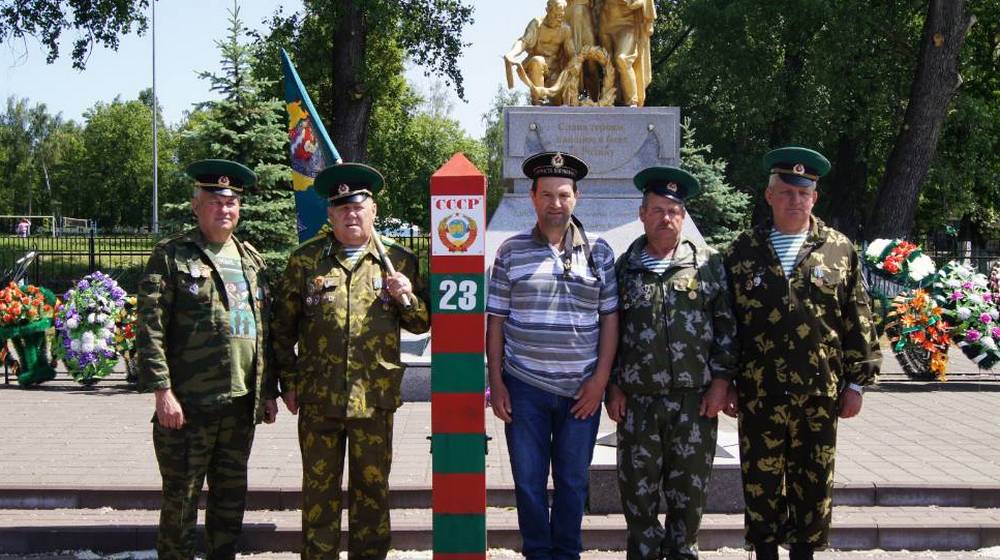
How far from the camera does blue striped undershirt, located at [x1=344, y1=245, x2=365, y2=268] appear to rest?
4141 mm

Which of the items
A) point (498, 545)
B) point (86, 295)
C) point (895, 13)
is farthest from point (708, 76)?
point (498, 545)

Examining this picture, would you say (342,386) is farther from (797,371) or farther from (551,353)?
(797,371)

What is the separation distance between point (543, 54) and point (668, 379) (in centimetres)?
643

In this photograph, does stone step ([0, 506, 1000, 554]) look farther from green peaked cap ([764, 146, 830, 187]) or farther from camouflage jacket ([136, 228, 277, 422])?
green peaked cap ([764, 146, 830, 187])

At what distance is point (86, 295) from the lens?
9.82 m

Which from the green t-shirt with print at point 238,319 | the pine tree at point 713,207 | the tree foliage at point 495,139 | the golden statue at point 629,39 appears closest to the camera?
the green t-shirt with print at point 238,319

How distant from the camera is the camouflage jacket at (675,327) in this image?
395cm

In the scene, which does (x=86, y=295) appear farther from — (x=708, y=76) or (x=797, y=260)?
(x=708, y=76)

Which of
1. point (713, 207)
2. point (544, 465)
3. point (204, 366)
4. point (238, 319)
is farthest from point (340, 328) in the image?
point (713, 207)

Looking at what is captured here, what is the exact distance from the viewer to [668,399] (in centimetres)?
396

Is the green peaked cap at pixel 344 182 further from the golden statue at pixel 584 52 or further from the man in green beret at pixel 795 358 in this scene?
the golden statue at pixel 584 52

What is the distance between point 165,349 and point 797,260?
3.00 metres

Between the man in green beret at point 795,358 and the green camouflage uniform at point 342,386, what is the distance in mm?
1620

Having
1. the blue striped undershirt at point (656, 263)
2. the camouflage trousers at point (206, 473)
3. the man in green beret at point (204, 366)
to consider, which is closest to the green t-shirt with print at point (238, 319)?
the man in green beret at point (204, 366)
